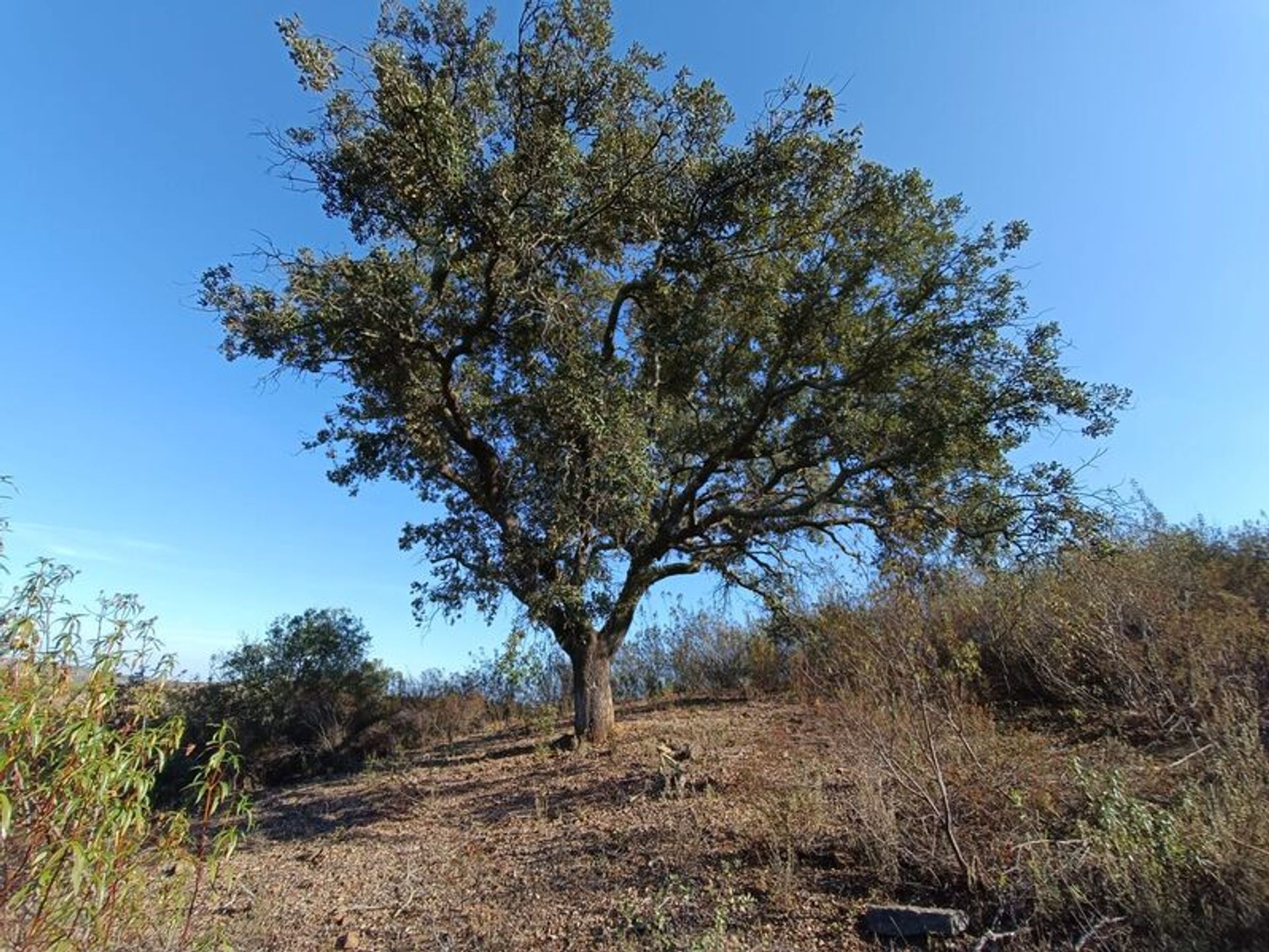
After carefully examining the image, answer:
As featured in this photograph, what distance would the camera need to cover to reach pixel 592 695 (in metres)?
9.98

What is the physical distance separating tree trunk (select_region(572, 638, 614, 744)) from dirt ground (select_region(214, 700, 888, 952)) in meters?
0.40

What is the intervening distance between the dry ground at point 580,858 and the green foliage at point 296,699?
130 inches

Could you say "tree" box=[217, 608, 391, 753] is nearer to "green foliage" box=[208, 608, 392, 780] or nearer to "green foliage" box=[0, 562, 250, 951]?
"green foliage" box=[208, 608, 392, 780]

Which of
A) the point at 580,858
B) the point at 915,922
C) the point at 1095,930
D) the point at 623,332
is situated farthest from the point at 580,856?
the point at 623,332

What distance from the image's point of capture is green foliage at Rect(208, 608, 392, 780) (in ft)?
42.5

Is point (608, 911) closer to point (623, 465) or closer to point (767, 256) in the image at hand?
point (623, 465)

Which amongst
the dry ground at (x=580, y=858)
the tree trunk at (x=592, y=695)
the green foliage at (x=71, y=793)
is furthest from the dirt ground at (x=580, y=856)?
the green foliage at (x=71, y=793)

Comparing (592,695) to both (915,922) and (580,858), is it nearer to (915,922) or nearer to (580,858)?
(580,858)

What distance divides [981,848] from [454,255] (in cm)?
755

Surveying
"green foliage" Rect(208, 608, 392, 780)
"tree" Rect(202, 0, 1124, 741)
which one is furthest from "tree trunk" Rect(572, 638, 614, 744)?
"green foliage" Rect(208, 608, 392, 780)

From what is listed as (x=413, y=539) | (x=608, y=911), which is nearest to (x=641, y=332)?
(x=413, y=539)

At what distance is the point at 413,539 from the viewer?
10094mm

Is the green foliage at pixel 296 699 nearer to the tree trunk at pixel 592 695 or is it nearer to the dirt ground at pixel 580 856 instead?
the dirt ground at pixel 580 856

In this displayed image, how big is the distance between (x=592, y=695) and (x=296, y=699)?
6.90 metres
